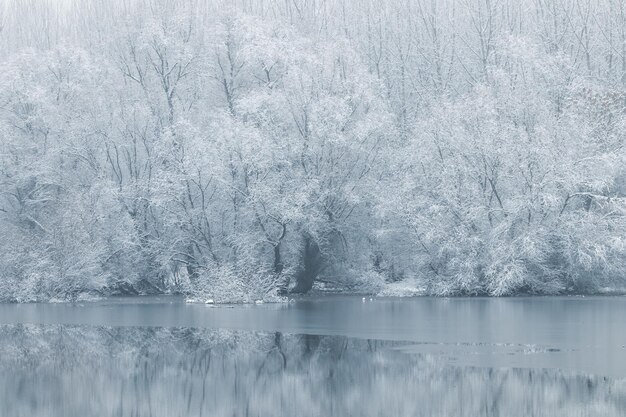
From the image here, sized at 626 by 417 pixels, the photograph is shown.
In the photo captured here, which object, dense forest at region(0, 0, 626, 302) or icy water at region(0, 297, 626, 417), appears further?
dense forest at region(0, 0, 626, 302)

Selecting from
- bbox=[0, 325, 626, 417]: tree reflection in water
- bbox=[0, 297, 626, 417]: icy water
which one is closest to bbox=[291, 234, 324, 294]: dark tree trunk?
bbox=[0, 297, 626, 417]: icy water

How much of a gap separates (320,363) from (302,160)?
921 inches

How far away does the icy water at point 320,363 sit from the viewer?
15.1 meters

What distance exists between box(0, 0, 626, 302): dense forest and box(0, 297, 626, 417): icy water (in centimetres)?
867

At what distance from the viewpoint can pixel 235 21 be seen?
44.7 m

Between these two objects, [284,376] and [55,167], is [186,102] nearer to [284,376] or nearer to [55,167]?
[55,167]

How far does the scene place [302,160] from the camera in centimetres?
4231

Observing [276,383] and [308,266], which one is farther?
Answer: [308,266]

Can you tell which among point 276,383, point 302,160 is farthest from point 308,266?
point 276,383

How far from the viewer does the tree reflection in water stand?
14.8m

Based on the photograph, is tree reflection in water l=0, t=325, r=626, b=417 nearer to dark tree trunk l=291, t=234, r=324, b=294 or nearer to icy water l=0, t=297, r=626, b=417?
icy water l=0, t=297, r=626, b=417

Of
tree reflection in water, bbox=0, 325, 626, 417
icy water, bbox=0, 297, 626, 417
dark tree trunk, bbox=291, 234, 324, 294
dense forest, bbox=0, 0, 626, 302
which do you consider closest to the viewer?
tree reflection in water, bbox=0, 325, 626, 417

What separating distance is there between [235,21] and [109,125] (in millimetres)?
7171

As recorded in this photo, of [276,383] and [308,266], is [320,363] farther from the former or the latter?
[308,266]
